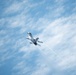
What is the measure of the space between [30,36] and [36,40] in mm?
7472

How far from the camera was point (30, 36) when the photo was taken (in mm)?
117562

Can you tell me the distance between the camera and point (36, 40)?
111750 millimetres
